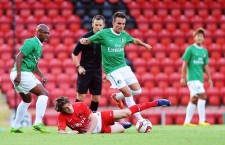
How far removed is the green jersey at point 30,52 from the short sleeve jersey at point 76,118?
3.34ft

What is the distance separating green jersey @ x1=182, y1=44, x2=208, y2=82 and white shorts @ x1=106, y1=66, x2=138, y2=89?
11.0 ft

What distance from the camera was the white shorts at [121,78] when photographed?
962 centimetres

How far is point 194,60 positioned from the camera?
1301 centimetres

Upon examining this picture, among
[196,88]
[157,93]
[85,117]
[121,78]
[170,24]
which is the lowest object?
[85,117]

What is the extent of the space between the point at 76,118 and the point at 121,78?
3.65 feet

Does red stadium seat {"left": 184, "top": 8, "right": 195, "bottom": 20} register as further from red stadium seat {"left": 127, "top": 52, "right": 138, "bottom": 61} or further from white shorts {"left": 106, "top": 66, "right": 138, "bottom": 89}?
white shorts {"left": 106, "top": 66, "right": 138, "bottom": 89}

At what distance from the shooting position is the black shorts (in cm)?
1109

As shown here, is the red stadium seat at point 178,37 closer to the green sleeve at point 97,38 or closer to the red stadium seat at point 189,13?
the red stadium seat at point 189,13

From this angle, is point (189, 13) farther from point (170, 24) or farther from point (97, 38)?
point (97, 38)

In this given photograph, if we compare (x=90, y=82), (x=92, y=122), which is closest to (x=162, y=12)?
(x=90, y=82)

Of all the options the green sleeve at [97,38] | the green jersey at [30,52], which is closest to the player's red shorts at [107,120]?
the green sleeve at [97,38]

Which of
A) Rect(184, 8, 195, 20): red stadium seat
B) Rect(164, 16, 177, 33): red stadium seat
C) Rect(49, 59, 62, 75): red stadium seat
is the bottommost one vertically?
Rect(49, 59, 62, 75): red stadium seat

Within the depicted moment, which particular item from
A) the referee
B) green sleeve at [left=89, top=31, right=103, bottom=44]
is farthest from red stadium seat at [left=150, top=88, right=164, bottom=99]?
green sleeve at [left=89, top=31, right=103, bottom=44]

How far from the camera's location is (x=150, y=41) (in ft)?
54.9
